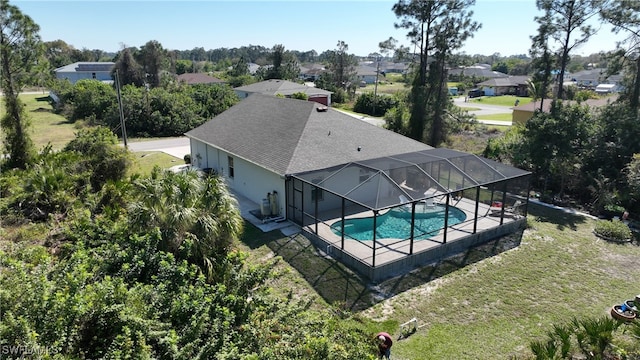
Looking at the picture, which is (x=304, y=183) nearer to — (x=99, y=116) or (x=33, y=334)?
(x=33, y=334)

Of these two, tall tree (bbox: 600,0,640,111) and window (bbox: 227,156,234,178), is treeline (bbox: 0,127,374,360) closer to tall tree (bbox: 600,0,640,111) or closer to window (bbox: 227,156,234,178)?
window (bbox: 227,156,234,178)

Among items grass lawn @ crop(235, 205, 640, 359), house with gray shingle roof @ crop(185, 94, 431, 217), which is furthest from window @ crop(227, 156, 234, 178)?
grass lawn @ crop(235, 205, 640, 359)

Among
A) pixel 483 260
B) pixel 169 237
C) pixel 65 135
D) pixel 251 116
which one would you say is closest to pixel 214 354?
pixel 169 237

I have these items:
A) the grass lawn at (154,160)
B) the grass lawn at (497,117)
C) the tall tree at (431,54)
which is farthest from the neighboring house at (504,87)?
the grass lawn at (154,160)

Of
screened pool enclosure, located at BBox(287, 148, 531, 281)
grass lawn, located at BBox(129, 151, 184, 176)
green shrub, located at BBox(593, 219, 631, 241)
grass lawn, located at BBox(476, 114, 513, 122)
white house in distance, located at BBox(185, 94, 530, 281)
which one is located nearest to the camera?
screened pool enclosure, located at BBox(287, 148, 531, 281)

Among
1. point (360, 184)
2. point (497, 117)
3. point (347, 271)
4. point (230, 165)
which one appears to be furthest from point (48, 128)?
point (497, 117)

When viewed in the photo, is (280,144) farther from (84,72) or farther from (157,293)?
(84,72)
